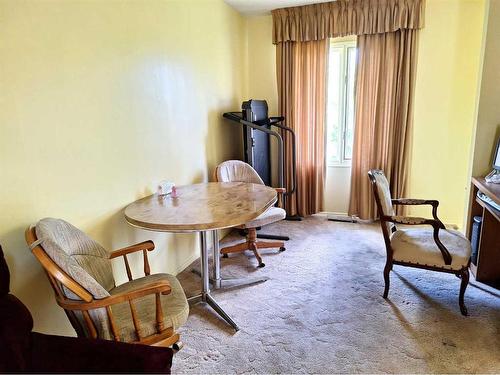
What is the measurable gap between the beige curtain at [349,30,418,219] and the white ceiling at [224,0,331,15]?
2.69 ft

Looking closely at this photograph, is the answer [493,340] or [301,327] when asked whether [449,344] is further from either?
[301,327]

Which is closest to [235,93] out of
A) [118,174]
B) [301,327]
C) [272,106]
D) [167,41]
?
[272,106]

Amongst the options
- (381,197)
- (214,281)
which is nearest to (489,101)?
(381,197)

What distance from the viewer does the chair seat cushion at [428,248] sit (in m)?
2.17

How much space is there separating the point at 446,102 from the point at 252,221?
257cm

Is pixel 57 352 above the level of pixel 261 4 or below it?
below

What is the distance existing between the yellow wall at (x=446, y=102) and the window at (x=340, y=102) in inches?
28.9

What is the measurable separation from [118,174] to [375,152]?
9.62 feet

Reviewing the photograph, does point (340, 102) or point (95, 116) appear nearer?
point (95, 116)

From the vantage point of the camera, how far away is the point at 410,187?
388cm

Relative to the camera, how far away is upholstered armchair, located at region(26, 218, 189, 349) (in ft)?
4.26

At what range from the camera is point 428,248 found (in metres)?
2.26

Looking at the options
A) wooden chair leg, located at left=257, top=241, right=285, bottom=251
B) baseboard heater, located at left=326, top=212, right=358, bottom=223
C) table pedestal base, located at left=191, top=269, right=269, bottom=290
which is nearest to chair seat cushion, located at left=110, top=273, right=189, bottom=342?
table pedestal base, located at left=191, top=269, right=269, bottom=290

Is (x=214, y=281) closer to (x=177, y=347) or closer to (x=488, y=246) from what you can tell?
(x=177, y=347)
